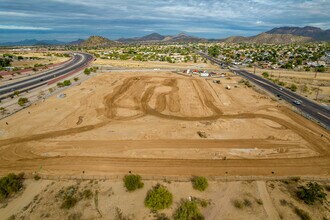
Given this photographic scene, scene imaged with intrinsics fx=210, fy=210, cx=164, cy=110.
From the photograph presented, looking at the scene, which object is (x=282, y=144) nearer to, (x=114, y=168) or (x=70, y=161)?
(x=114, y=168)

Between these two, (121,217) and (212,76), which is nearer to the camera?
(121,217)

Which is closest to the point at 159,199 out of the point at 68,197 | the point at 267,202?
the point at 68,197

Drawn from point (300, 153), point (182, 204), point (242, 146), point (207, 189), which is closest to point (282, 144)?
point (300, 153)

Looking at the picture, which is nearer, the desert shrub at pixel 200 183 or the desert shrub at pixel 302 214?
the desert shrub at pixel 302 214

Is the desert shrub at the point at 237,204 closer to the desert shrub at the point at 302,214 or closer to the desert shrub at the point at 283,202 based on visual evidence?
the desert shrub at the point at 283,202

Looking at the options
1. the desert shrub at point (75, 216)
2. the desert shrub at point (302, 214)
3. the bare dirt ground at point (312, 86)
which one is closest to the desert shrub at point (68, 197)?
the desert shrub at point (75, 216)

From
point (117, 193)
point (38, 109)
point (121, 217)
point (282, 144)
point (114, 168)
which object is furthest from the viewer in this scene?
point (38, 109)

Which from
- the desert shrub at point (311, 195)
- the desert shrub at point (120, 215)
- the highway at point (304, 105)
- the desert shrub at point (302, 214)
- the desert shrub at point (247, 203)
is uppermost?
the highway at point (304, 105)

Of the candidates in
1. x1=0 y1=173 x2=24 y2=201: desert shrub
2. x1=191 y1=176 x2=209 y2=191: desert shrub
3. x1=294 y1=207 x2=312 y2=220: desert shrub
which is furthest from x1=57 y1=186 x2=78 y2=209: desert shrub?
x1=294 y1=207 x2=312 y2=220: desert shrub
